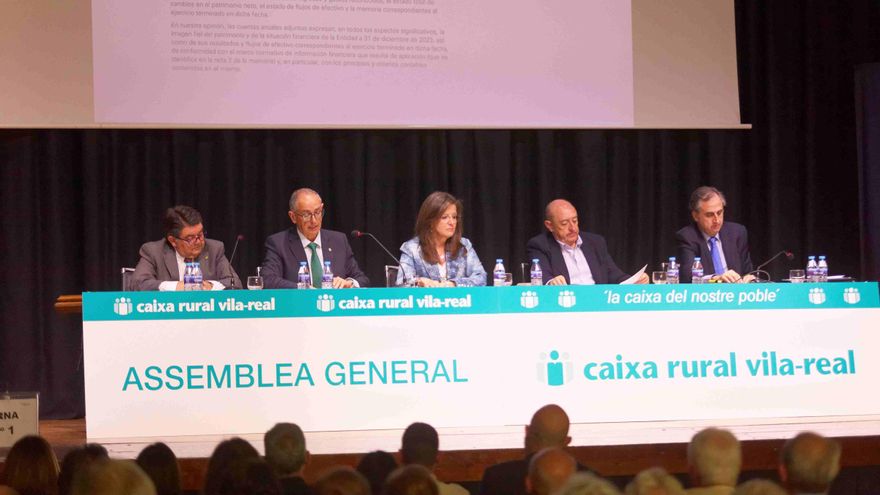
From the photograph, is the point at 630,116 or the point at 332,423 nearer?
the point at 332,423

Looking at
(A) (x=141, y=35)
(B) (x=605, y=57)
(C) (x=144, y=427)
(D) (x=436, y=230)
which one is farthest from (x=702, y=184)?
(C) (x=144, y=427)

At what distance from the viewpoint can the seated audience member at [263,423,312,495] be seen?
2.61 metres

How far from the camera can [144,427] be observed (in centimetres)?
411

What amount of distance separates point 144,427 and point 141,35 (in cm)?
260

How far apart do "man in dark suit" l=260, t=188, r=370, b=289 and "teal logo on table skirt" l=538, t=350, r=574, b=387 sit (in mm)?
1366

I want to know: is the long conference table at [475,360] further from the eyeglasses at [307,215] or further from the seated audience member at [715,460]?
the seated audience member at [715,460]

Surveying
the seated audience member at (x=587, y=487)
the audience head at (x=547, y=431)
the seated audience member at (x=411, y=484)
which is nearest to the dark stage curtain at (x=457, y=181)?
the audience head at (x=547, y=431)

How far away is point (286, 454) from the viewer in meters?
2.62

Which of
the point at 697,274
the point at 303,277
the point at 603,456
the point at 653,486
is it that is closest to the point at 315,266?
the point at 303,277

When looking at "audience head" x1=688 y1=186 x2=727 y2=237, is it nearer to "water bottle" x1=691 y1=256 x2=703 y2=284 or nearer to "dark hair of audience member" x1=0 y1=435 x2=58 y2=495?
"water bottle" x1=691 y1=256 x2=703 y2=284

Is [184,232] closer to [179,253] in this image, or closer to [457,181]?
[179,253]

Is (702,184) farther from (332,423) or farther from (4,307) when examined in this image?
(4,307)

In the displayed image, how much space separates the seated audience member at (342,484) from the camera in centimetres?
206

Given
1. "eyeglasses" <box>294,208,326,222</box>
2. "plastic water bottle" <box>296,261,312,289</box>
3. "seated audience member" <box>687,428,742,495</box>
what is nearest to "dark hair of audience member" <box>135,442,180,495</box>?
"seated audience member" <box>687,428,742,495</box>
